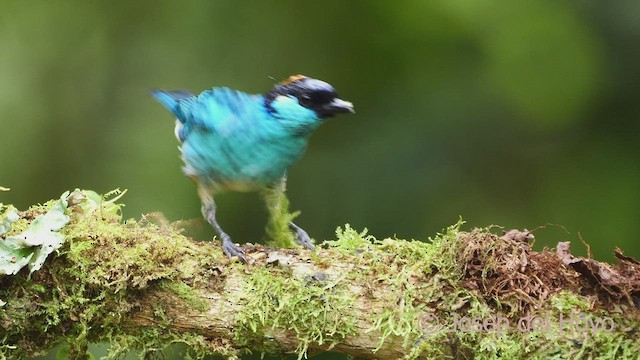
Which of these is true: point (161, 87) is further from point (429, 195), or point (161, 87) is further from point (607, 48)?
point (607, 48)

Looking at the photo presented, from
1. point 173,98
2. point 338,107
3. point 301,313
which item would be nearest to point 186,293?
point 301,313

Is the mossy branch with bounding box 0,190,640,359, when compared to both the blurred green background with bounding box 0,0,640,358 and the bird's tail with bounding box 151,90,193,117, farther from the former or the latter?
the blurred green background with bounding box 0,0,640,358

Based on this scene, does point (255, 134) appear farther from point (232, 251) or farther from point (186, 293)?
point (186, 293)

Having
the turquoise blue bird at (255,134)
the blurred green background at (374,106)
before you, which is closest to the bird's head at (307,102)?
the turquoise blue bird at (255,134)

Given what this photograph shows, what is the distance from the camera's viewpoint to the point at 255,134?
2.97 m

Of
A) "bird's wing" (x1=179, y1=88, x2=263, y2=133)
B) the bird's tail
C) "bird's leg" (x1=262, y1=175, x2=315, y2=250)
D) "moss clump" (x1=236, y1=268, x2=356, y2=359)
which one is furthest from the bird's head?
"moss clump" (x1=236, y1=268, x2=356, y2=359)

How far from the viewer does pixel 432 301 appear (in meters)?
2.14

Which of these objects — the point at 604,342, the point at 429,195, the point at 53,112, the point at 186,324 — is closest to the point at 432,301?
the point at 604,342

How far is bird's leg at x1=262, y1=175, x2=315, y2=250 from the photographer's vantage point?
9.66 ft

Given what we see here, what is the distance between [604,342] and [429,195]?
87.3 inches

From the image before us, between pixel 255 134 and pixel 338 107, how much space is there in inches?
12.6

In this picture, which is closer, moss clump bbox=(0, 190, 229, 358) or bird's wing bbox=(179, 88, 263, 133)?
moss clump bbox=(0, 190, 229, 358)

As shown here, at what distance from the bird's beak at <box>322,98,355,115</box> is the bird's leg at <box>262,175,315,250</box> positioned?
318mm

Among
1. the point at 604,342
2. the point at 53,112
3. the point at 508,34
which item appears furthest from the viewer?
the point at 53,112
